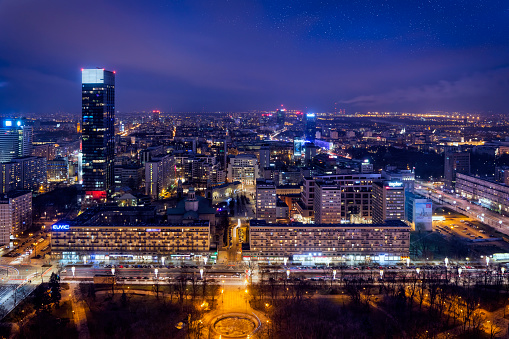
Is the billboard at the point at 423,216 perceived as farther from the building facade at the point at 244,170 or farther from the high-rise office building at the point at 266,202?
the building facade at the point at 244,170

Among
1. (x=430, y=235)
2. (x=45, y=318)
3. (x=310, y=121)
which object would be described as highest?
(x=310, y=121)

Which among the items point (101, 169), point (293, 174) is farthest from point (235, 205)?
point (101, 169)

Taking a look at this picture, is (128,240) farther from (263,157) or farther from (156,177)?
(263,157)

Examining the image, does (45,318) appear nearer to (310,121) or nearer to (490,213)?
(490,213)

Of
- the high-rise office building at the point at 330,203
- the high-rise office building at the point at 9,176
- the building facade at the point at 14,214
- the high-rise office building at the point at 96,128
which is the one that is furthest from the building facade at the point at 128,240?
the high-rise office building at the point at 9,176

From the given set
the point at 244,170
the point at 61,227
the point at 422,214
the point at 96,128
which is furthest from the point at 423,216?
the point at 96,128
